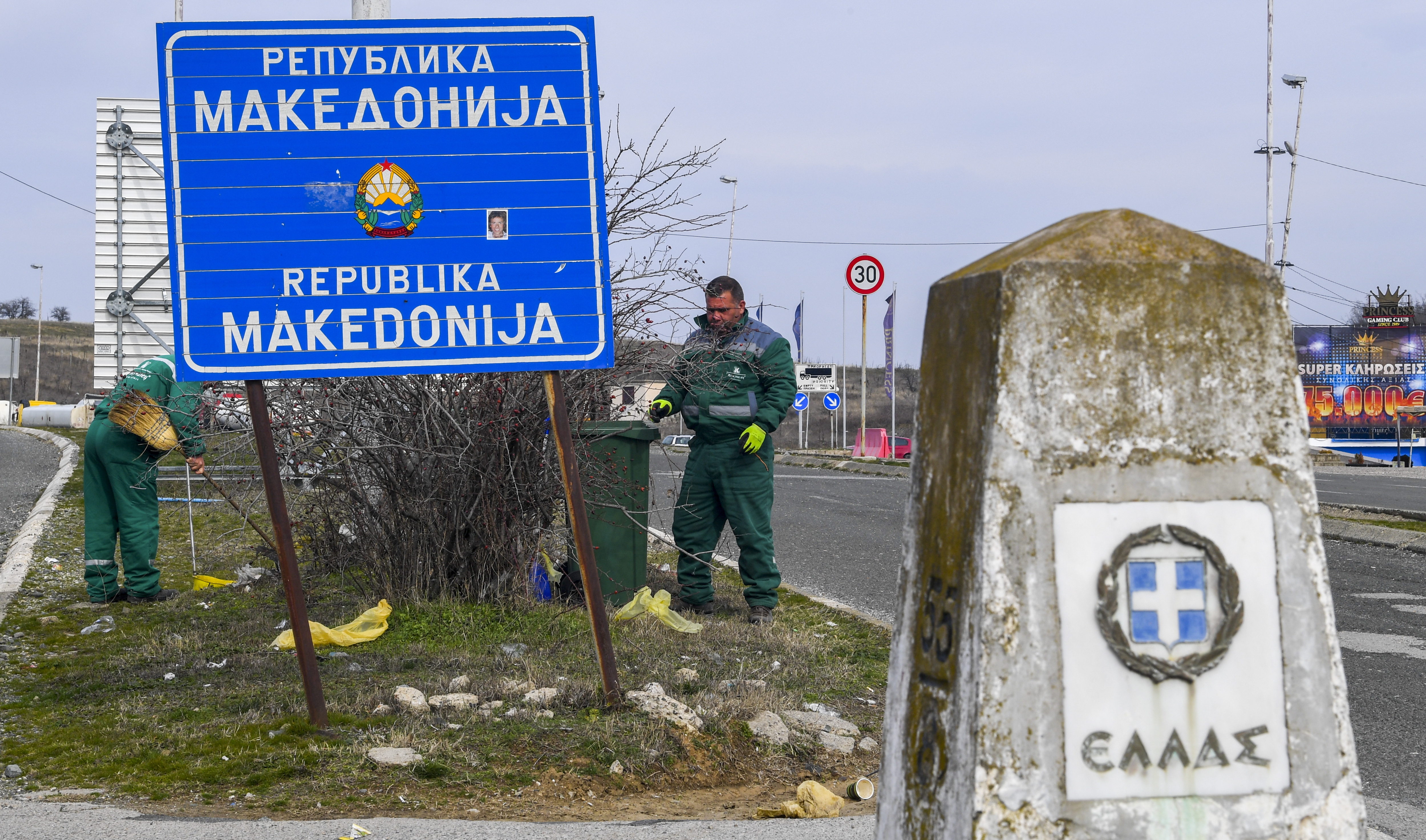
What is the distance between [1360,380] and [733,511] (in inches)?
1701

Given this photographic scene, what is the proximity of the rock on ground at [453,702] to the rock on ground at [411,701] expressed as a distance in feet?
0.08

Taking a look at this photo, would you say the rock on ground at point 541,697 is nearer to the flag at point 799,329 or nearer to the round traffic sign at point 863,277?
the round traffic sign at point 863,277

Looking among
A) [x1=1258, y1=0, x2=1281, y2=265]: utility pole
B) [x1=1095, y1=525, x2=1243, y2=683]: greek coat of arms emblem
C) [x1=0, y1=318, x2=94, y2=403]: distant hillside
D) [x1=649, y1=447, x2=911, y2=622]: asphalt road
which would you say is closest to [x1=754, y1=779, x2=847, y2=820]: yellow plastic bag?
[x1=1095, y1=525, x2=1243, y2=683]: greek coat of arms emblem

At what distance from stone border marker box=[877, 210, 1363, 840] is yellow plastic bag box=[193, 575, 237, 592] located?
6785mm

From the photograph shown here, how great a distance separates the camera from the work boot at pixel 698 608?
23.1ft

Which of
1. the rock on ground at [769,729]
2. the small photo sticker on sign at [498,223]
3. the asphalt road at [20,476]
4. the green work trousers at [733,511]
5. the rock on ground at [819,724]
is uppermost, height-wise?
the small photo sticker on sign at [498,223]

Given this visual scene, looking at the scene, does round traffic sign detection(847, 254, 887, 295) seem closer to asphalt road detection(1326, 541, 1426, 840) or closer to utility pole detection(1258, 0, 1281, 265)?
asphalt road detection(1326, 541, 1426, 840)

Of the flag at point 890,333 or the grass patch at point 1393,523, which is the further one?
the flag at point 890,333

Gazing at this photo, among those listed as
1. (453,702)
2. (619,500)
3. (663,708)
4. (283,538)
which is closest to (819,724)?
(663,708)

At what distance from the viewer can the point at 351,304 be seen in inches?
187

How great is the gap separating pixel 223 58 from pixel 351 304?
1100 millimetres

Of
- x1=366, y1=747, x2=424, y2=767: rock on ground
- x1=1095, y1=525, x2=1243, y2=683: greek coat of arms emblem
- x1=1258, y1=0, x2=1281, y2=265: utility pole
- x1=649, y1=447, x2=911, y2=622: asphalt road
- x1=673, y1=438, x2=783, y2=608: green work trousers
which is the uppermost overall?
x1=1258, y1=0, x2=1281, y2=265: utility pole

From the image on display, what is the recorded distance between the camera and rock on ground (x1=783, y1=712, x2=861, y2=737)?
4.63m

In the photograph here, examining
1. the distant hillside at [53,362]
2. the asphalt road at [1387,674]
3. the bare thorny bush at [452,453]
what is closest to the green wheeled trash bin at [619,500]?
the bare thorny bush at [452,453]
